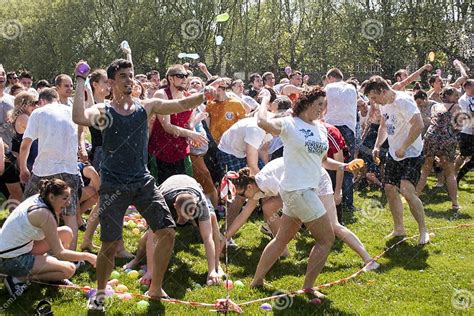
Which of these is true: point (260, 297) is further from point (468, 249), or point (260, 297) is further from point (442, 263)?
point (468, 249)

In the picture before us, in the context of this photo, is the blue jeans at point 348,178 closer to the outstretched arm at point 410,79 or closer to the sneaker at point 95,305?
the outstretched arm at point 410,79

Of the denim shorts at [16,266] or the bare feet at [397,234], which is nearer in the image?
the denim shorts at [16,266]

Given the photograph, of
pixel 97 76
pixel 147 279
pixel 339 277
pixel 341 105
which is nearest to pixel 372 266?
pixel 339 277

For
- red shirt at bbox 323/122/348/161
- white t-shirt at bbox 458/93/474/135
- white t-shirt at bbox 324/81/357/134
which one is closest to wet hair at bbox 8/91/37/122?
red shirt at bbox 323/122/348/161

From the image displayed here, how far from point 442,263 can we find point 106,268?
11.9 feet

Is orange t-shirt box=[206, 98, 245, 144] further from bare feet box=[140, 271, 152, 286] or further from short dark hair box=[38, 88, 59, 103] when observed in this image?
bare feet box=[140, 271, 152, 286]

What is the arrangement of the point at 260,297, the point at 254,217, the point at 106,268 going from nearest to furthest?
the point at 106,268 < the point at 260,297 < the point at 254,217

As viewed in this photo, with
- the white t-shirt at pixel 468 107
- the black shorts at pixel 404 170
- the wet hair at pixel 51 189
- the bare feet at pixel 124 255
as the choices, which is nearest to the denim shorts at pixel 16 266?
the wet hair at pixel 51 189

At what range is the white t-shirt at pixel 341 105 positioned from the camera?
810 centimetres

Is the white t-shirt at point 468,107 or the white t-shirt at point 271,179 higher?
the white t-shirt at point 468,107

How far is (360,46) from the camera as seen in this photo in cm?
2695

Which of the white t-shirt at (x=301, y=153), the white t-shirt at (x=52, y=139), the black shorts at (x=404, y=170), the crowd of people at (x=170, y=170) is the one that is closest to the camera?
the crowd of people at (x=170, y=170)

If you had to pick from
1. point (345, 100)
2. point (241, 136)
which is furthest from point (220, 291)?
point (345, 100)

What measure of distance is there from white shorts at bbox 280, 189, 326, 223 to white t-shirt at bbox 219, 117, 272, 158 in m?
2.03
